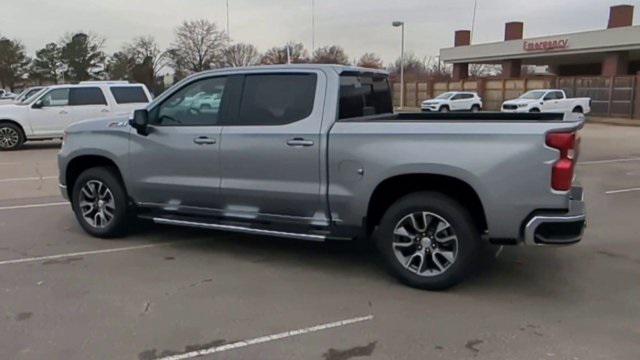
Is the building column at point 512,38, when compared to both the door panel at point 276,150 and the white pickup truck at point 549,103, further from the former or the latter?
the door panel at point 276,150

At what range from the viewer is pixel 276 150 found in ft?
17.0

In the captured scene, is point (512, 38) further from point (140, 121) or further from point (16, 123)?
point (140, 121)

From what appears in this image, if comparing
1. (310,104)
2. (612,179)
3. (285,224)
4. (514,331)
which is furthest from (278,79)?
(612,179)

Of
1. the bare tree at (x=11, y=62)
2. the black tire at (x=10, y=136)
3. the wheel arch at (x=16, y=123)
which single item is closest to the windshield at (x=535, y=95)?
the wheel arch at (x=16, y=123)

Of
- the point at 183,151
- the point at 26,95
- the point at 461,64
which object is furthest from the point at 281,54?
the point at 183,151

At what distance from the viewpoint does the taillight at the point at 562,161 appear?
416 centimetres

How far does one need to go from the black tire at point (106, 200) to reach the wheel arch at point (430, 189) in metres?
2.90

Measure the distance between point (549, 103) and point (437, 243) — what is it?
99.6 ft

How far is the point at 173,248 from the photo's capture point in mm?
6102

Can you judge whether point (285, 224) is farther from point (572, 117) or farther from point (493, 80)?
point (493, 80)

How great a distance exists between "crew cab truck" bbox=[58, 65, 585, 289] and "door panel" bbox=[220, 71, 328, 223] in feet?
0.04

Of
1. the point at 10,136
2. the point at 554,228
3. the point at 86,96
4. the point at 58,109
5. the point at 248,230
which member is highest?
the point at 86,96

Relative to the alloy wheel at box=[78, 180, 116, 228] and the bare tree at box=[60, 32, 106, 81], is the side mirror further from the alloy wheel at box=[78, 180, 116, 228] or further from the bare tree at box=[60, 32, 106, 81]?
the bare tree at box=[60, 32, 106, 81]

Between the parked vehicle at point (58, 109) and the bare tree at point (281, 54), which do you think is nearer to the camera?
the parked vehicle at point (58, 109)
